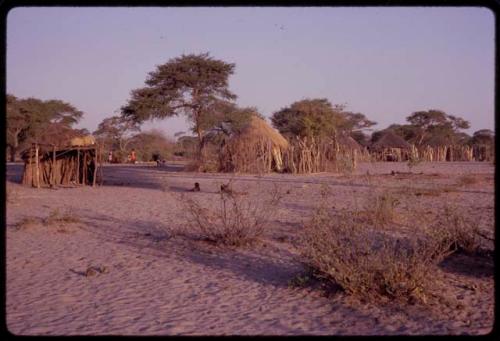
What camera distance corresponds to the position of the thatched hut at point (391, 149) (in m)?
43.3

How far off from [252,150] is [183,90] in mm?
7593

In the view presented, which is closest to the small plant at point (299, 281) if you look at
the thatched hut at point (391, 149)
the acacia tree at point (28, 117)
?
the acacia tree at point (28, 117)

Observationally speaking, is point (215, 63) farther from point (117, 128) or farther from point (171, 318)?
point (171, 318)

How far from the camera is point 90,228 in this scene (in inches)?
347

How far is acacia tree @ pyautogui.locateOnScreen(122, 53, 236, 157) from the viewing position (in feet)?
93.0

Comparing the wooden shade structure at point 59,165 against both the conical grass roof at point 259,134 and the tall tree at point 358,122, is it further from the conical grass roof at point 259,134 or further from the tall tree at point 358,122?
the tall tree at point 358,122

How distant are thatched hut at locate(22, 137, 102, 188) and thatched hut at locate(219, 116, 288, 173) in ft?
21.9

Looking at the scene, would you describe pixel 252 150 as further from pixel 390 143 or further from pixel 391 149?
pixel 390 143

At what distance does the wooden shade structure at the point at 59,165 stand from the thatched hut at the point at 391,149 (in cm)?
2870

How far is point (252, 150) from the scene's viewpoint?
2409 centimetres

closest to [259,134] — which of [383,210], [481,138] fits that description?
[383,210]

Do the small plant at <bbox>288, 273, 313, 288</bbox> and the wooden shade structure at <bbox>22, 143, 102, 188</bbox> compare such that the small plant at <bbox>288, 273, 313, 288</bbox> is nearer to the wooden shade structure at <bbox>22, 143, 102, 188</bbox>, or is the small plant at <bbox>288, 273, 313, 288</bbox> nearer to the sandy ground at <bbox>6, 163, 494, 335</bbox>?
the sandy ground at <bbox>6, 163, 494, 335</bbox>

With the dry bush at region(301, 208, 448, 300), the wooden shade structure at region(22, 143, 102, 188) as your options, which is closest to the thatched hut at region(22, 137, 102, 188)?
the wooden shade structure at region(22, 143, 102, 188)

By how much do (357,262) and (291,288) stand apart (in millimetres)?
729
